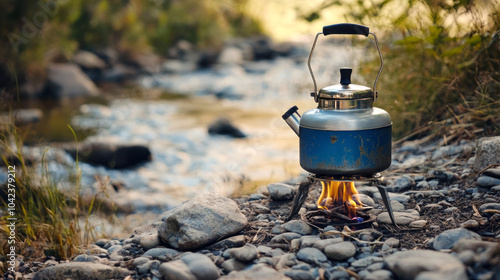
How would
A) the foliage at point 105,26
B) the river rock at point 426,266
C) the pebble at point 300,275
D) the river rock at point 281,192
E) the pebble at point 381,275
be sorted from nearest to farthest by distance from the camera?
the river rock at point 426,266
the pebble at point 381,275
the pebble at point 300,275
the river rock at point 281,192
the foliage at point 105,26

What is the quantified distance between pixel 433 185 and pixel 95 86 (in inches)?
390

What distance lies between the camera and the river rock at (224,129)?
7771 millimetres

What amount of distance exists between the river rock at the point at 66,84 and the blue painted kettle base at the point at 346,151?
9.21 m

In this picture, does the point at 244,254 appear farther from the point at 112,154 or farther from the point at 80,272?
the point at 112,154

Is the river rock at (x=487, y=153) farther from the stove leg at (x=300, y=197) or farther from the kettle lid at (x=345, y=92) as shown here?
the stove leg at (x=300, y=197)

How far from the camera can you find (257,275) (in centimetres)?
233

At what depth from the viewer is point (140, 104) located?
1012cm

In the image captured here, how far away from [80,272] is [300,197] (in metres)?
1.33

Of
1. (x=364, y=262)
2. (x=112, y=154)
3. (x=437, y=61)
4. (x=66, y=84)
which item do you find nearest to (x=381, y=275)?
(x=364, y=262)

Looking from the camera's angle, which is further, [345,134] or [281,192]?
[281,192]

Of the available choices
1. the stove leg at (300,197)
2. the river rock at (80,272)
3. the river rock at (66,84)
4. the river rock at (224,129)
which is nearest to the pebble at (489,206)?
the stove leg at (300,197)

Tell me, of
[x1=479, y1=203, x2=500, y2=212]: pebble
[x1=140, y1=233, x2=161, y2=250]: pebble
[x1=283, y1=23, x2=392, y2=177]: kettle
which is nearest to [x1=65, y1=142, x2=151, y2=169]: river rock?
[x1=140, y1=233, x2=161, y2=250]: pebble

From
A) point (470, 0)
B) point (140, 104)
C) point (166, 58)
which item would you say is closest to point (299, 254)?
point (470, 0)

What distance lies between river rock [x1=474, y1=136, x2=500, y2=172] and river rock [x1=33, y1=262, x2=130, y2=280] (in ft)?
7.96
